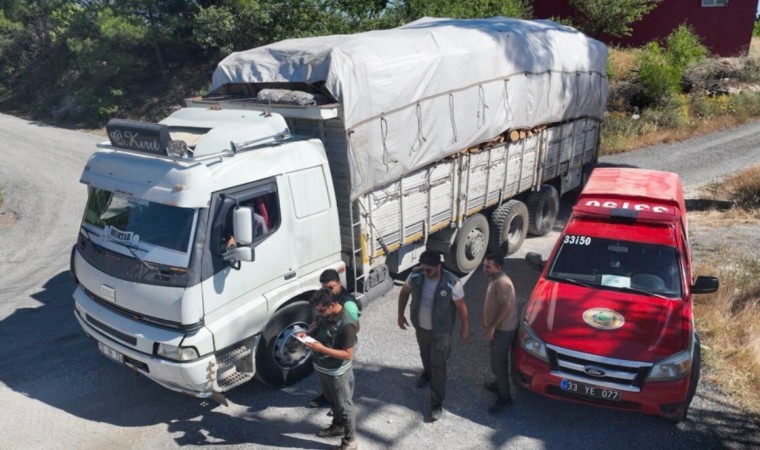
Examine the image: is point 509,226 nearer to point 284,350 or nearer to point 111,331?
point 284,350

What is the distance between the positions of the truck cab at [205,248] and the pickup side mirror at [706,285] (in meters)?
3.88

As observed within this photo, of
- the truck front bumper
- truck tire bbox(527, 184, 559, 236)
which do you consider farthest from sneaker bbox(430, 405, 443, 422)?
truck tire bbox(527, 184, 559, 236)

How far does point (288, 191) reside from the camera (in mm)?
5977

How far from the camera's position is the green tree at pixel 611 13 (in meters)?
21.9

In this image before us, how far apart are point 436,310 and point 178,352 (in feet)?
7.57

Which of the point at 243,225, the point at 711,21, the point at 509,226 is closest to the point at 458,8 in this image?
the point at 711,21

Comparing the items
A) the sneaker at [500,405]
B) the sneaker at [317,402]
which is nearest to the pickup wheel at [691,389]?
the sneaker at [500,405]

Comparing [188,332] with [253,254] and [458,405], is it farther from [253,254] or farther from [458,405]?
[458,405]

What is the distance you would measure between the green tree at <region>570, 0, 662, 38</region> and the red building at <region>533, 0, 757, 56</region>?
3.21 feet

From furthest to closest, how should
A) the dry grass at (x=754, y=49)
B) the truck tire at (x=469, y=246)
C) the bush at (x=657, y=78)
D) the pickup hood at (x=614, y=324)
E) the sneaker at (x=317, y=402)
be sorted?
the dry grass at (x=754, y=49) < the bush at (x=657, y=78) < the truck tire at (x=469, y=246) < the sneaker at (x=317, y=402) < the pickup hood at (x=614, y=324)

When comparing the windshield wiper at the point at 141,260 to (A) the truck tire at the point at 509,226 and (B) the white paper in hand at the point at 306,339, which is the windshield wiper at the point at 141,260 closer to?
(B) the white paper in hand at the point at 306,339

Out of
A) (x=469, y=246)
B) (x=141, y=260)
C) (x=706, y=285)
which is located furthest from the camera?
(x=469, y=246)

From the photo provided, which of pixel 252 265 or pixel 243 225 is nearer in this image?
pixel 243 225

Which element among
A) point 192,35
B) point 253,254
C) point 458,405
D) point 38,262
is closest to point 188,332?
point 253,254
